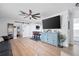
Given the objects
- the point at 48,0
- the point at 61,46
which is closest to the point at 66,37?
the point at 61,46

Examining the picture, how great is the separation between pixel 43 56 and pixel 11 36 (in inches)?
34.9

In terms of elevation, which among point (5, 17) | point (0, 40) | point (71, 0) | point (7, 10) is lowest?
point (0, 40)

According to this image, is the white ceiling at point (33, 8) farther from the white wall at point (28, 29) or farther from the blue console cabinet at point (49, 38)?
the blue console cabinet at point (49, 38)

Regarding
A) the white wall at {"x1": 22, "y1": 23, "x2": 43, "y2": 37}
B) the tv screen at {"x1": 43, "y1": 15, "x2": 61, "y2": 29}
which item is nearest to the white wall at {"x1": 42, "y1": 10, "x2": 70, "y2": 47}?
the tv screen at {"x1": 43, "y1": 15, "x2": 61, "y2": 29}

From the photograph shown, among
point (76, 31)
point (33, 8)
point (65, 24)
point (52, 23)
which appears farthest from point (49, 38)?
point (33, 8)

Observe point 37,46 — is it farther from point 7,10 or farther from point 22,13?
point 7,10

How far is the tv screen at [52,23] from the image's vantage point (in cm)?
244

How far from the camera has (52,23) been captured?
2.48 metres

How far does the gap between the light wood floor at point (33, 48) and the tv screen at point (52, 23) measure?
0.43 m

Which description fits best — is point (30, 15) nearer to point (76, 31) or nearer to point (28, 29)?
point (28, 29)

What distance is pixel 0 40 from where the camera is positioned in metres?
2.49

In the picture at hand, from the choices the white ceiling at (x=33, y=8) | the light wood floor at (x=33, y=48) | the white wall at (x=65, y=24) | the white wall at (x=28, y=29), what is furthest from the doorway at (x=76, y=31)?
the white wall at (x=28, y=29)

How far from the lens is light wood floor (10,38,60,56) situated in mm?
2400

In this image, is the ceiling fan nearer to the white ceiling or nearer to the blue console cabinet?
the white ceiling
